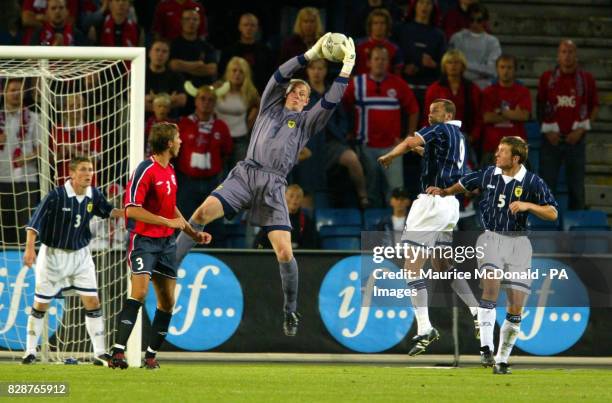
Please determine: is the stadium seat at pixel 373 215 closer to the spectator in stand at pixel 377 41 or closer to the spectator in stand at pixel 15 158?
the spectator in stand at pixel 377 41

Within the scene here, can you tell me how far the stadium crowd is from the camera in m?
14.6

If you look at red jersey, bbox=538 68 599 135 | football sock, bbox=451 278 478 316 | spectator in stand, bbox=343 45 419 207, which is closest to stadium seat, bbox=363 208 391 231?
spectator in stand, bbox=343 45 419 207

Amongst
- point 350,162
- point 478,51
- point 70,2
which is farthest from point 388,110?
point 70,2

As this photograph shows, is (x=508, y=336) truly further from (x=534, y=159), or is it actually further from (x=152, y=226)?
(x=534, y=159)

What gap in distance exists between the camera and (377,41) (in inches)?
613

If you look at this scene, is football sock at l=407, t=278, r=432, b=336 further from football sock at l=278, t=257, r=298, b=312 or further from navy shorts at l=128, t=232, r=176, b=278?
navy shorts at l=128, t=232, r=176, b=278

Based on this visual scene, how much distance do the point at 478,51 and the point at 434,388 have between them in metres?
7.90

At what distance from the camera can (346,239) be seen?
14.6m

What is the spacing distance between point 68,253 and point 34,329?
0.76 meters

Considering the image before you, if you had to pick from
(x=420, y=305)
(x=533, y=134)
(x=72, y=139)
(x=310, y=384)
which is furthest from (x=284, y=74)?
(x=533, y=134)

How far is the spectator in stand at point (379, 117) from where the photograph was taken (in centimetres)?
1515

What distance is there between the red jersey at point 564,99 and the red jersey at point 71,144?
5.71m

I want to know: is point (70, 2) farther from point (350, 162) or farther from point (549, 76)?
point (549, 76)

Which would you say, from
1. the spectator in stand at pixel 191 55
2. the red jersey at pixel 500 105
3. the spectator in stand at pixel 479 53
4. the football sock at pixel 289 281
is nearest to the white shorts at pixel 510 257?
the football sock at pixel 289 281
